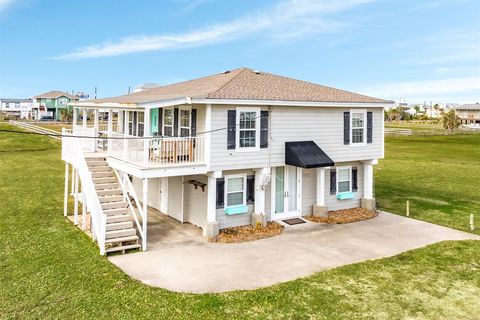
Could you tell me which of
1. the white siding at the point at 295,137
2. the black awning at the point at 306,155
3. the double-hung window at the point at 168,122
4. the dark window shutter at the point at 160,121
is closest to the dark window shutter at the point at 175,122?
the double-hung window at the point at 168,122

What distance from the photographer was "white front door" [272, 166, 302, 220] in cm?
1582

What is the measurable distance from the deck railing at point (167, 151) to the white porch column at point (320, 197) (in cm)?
539

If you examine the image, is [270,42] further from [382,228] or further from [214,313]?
[214,313]

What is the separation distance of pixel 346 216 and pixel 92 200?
396 inches

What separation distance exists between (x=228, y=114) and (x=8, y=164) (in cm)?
2408

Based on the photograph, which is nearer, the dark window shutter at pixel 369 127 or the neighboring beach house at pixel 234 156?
the neighboring beach house at pixel 234 156

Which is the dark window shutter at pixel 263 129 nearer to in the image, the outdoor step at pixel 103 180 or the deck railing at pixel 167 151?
the deck railing at pixel 167 151

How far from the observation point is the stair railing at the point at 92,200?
465 inches

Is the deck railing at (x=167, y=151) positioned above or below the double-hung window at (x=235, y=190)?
above

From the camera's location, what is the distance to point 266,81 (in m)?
16.8

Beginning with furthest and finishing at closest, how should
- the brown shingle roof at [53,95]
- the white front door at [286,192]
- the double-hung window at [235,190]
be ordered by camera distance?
the brown shingle roof at [53,95], the white front door at [286,192], the double-hung window at [235,190]

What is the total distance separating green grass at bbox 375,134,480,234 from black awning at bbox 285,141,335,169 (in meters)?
5.38

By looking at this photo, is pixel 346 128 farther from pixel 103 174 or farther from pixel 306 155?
pixel 103 174

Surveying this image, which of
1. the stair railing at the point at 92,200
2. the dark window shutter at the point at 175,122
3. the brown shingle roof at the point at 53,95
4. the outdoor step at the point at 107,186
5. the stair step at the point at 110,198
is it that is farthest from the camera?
the brown shingle roof at the point at 53,95
